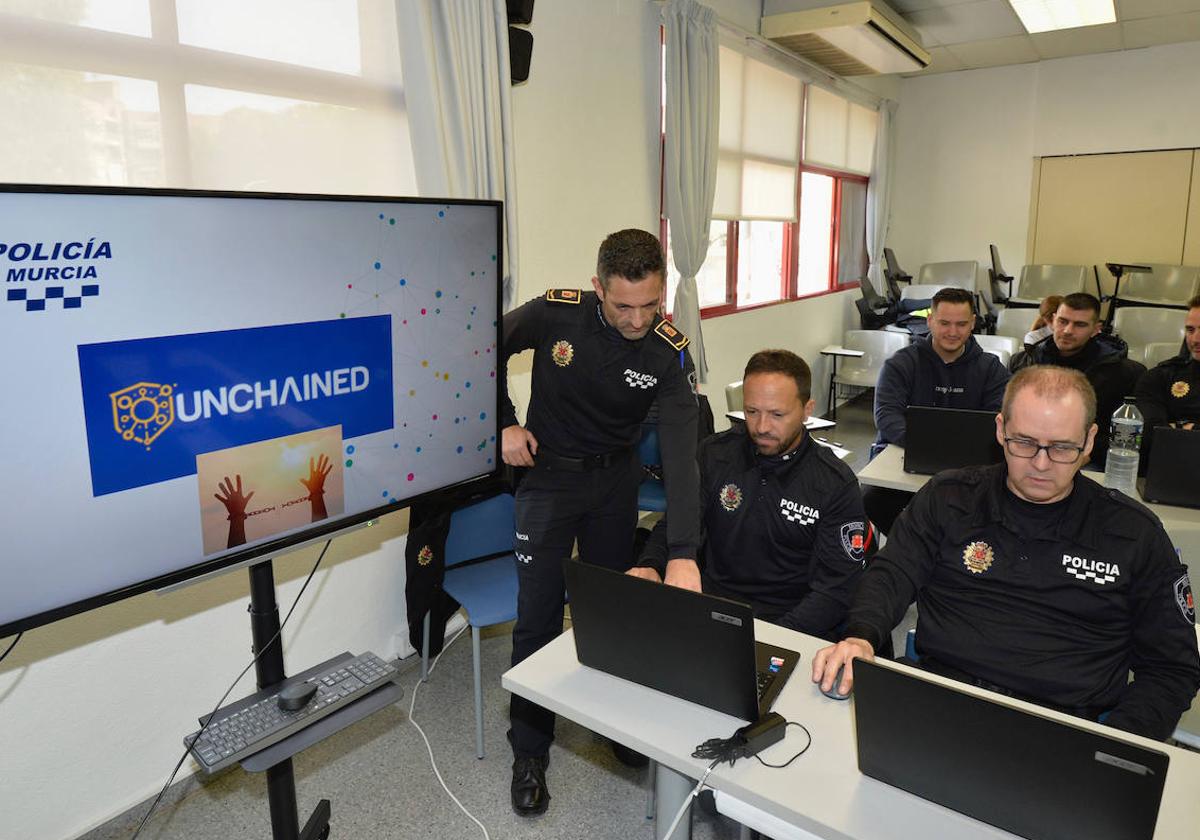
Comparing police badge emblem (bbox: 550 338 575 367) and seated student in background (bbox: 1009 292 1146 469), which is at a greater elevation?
police badge emblem (bbox: 550 338 575 367)

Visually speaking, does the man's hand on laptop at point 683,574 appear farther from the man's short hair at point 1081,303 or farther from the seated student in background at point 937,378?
the man's short hair at point 1081,303

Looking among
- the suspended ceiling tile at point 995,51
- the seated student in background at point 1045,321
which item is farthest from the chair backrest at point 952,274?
the seated student in background at point 1045,321

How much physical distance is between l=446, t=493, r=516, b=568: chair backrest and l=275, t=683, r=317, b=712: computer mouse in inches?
52.8

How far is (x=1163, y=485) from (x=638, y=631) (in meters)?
2.12

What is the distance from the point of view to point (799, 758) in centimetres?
133

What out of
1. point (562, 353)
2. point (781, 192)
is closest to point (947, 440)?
point (562, 353)

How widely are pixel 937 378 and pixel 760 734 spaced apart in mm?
2754

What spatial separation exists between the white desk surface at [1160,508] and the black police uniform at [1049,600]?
582 mm

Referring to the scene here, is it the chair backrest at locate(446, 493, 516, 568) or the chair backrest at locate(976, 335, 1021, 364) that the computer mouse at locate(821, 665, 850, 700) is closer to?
the chair backrest at locate(446, 493, 516, 568)

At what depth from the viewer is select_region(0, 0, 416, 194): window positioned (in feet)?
6.32

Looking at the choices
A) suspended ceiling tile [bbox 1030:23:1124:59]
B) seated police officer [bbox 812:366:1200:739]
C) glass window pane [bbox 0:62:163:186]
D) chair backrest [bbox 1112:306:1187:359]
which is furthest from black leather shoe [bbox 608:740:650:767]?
suspended ceiling tile [bbox 1030:23:1124:59]

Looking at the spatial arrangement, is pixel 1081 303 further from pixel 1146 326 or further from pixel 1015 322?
pixel 1015 322

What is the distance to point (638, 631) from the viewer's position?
4.77ft

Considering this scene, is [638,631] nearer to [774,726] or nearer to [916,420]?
[774,726]
